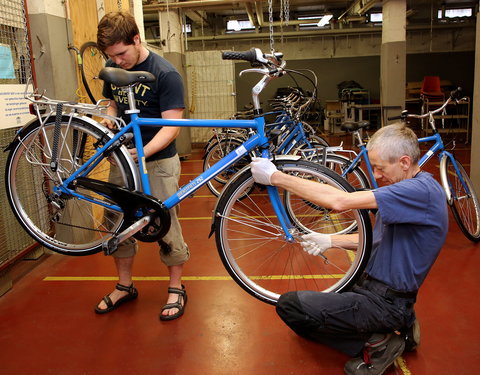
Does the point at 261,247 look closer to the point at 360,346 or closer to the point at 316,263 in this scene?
the point at 316,263

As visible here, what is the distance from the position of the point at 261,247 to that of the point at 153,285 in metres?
1.00

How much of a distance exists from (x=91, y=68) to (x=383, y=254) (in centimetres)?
321

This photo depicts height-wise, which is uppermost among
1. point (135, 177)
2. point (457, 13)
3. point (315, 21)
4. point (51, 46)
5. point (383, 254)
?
point (457, 13)

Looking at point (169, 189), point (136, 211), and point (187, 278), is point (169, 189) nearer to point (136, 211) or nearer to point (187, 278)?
point (136, 211)

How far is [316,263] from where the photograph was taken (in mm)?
3166

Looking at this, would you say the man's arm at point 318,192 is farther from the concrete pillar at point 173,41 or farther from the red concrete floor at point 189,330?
Result: the concrete pillar at point 173,41

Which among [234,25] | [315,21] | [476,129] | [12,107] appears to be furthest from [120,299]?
[234,25]

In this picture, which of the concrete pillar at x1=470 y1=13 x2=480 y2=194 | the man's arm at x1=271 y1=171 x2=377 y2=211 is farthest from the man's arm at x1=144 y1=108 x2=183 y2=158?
the concrete pillar at x1=470 y1=13 x2=480 y2=194

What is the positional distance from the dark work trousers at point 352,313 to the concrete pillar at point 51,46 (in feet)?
8.26

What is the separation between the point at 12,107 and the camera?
2.85 metres

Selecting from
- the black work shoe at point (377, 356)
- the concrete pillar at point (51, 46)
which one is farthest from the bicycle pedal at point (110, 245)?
the concrete pillar at point (51, 46)

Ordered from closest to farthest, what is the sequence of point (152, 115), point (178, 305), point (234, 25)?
point (152, 115) < point (178, 305) < point (234, 25)

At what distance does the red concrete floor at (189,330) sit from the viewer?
200 centimetres

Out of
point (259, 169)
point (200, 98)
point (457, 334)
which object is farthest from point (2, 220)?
point (200, 98)
